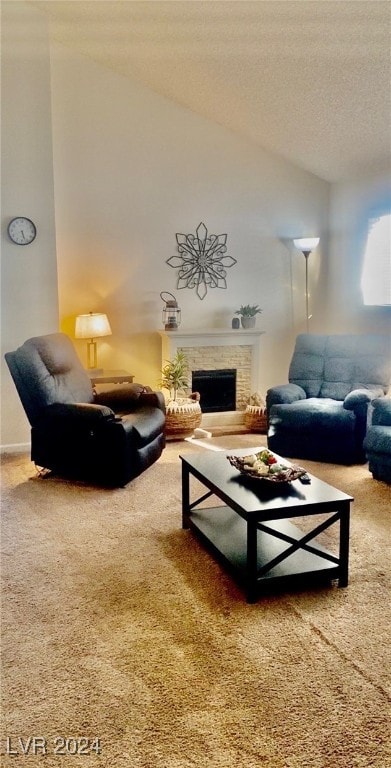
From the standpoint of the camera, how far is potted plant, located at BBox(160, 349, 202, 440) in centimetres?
550

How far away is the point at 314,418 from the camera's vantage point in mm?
4617

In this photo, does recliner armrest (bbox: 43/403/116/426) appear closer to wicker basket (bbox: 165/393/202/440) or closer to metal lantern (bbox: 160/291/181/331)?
wicker basket (bbox: 165/393/202/440)

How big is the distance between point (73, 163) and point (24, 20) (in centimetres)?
116

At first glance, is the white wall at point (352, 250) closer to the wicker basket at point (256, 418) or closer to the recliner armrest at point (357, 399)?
the recliner armrest at point (357, 399)

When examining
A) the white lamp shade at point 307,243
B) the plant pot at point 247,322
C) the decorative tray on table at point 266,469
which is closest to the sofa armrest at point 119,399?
the decorative tray on table at point 266,469

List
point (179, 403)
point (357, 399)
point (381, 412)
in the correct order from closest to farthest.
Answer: point (381, 412)
point (357, 399)
point (179, 403)

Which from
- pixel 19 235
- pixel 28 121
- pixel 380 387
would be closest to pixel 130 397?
pixel 19 235

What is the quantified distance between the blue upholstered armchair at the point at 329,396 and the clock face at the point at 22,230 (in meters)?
2.40

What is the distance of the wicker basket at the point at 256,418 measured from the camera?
5715 mm

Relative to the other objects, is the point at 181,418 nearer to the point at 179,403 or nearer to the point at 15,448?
the point at 179,403

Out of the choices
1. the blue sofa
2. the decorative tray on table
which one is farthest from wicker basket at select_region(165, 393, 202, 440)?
the decorative tray on table

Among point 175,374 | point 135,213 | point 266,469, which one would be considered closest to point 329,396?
point 175,374

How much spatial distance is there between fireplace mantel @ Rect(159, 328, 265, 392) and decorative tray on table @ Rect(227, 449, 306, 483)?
9.39ft

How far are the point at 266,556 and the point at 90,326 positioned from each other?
122 inches
